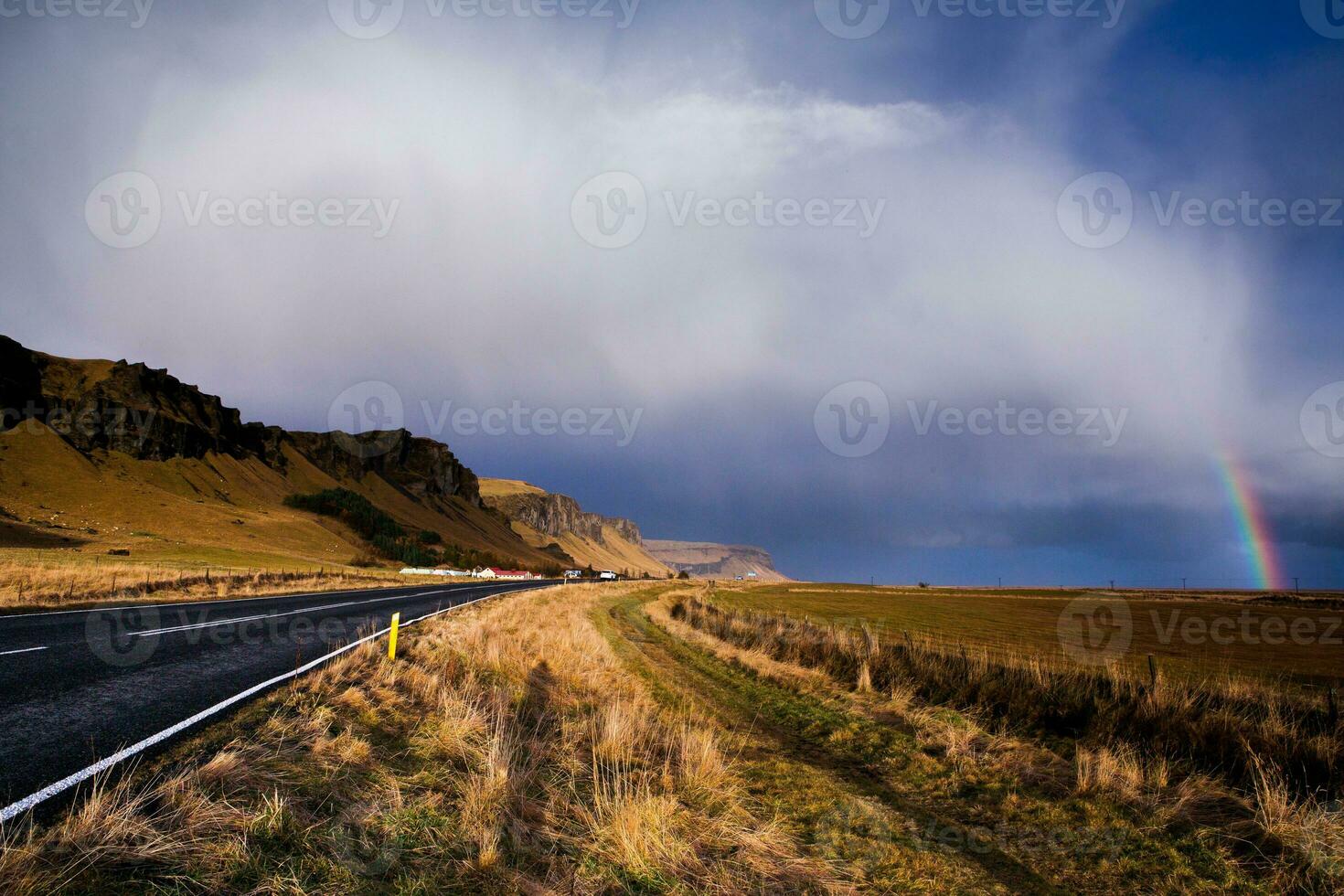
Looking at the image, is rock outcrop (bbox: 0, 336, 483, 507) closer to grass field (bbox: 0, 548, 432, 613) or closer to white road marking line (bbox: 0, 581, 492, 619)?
grass field (bbox: 0, 548, 432, 613)

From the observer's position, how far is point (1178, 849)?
23.7 ft

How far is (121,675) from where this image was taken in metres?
9.91

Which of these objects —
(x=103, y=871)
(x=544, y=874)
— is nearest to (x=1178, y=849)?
(x=544, y=874)

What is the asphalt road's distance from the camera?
6.12 m

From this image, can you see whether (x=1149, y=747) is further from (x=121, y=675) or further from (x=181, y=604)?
(x=181, y=604)

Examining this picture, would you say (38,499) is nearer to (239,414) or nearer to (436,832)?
(239,414)

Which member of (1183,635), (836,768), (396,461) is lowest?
(836,768)

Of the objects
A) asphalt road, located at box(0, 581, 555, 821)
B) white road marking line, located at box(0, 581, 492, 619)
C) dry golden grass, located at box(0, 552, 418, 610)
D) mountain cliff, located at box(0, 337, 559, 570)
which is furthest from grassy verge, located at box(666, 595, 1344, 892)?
mountain cliff, located at box(0, 337, 559, 570)

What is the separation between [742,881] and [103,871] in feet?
15.0

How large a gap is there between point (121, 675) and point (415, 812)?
23.0ft

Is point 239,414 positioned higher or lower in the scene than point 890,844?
higher

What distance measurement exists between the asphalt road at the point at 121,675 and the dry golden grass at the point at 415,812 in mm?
619

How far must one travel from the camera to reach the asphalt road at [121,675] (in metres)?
6.12

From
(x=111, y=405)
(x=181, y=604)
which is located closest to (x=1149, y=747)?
(x=181, y=604)
